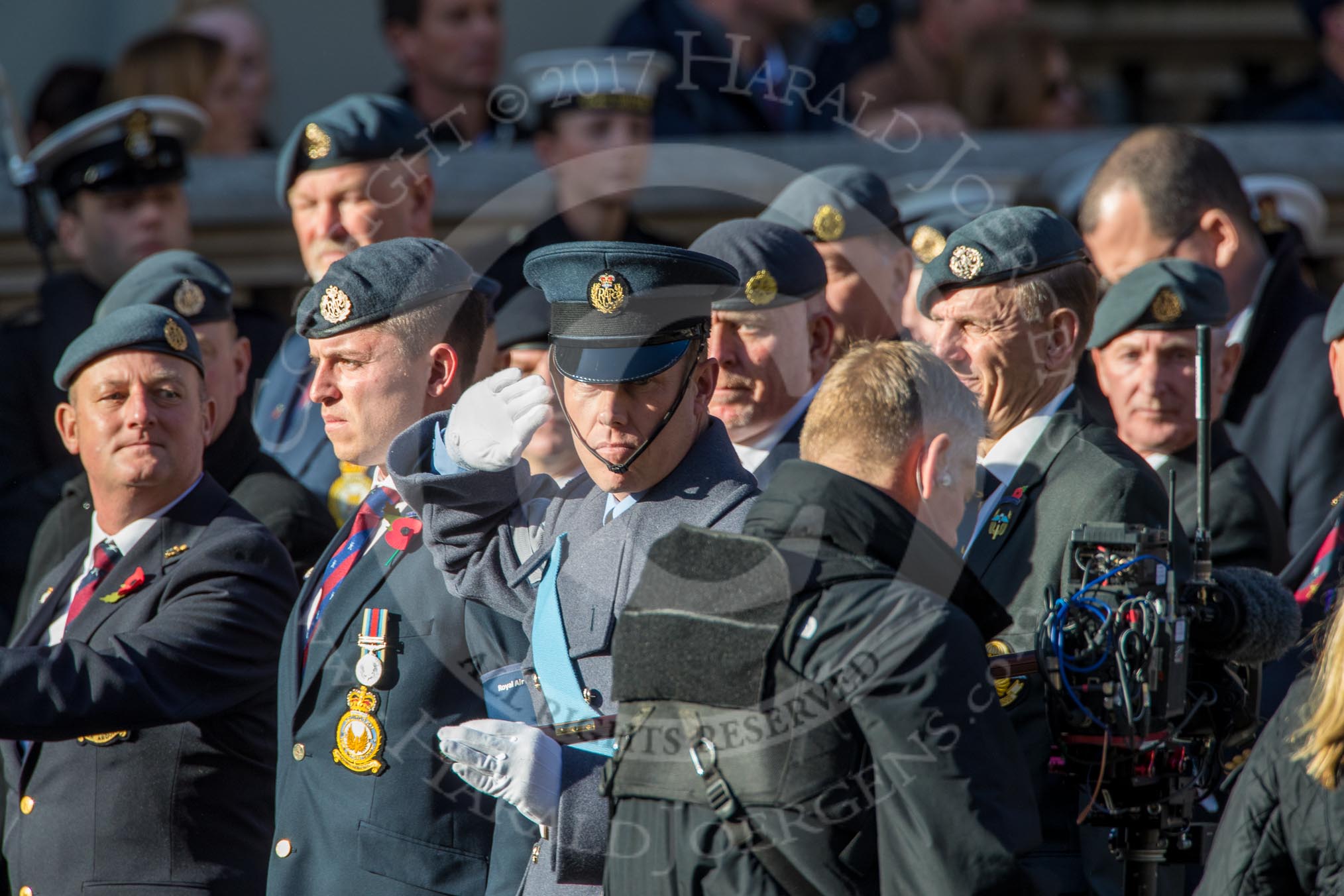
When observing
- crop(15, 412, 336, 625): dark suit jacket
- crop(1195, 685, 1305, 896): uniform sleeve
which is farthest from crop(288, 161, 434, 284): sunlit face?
crop(1195, 685, 1305, 896): uniform sleeve

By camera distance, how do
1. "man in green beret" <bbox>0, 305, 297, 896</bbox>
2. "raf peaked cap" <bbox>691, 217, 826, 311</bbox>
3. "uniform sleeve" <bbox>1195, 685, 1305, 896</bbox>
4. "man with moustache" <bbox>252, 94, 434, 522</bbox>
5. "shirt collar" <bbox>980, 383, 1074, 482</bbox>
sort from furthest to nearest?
1. "man with moustache" <bbox>252, 94, 434, 522</bbox>
2. "raf peaked cap" <bbox>691, 217, 826, 311</bbox>
3. "man in green beret" <bbox>0, 305, 297, 896</bbox>
4. "shirt collar" <bbox>980, 383, 1074, 482</bbox>
5. "uniform sleeve" <bbox>1195, 685, 1305, 896</bbox>

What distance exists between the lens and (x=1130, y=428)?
479cm

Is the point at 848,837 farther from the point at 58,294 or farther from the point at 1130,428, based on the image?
the point at 58,294

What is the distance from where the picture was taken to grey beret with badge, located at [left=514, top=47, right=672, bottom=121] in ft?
20.7

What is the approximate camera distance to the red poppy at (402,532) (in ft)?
13.2

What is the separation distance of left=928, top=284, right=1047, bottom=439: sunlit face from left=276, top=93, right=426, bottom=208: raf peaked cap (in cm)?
223

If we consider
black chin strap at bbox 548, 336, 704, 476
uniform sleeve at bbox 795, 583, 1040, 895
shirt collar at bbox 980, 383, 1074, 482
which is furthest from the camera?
shirt collar at bbox 980, 383, 1074, 482

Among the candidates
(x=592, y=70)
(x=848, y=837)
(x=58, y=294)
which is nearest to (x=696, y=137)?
(x=592, y=70)

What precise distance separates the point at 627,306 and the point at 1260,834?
1.42 metres

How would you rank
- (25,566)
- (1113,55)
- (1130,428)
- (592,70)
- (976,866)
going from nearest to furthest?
(976,866) → (1130,428) → (25,566) → (592,70) → (1113,55)

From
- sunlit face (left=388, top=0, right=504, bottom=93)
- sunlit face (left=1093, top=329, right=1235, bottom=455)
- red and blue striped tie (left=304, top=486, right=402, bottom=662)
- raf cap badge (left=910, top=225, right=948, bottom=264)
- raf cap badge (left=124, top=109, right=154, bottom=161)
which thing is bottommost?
red and blue striped tie (left=304, top=486, right=402, bottom=662)

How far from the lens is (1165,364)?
4746 mm

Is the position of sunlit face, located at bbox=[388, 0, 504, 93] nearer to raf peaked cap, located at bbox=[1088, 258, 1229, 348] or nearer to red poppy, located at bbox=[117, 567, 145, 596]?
raf peaked cap, located at bbox=[1088, 258, 1229, 348]

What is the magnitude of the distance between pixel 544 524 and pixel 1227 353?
2.18m
